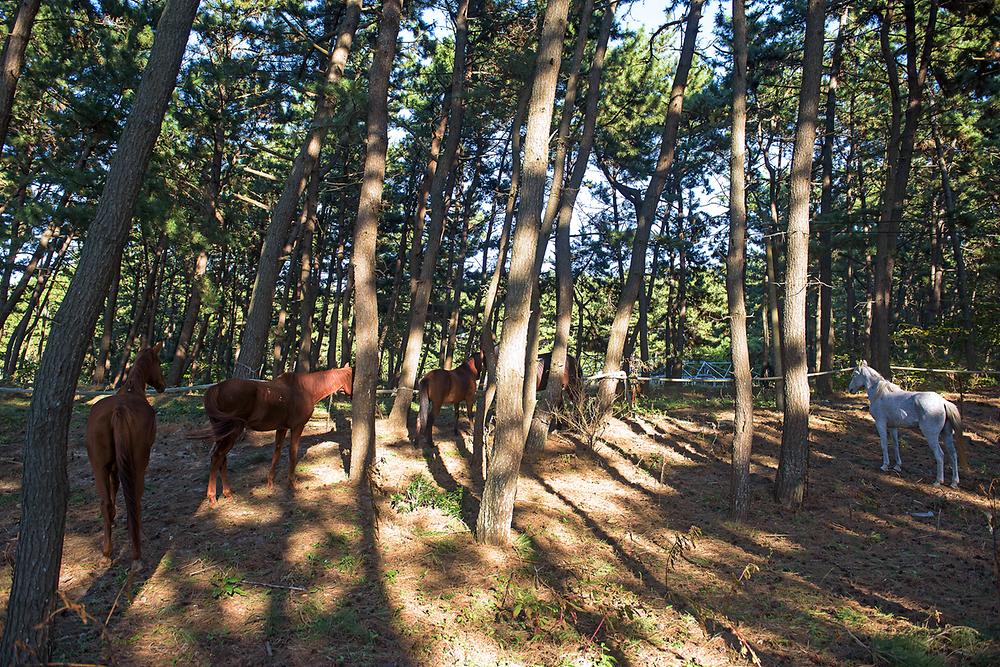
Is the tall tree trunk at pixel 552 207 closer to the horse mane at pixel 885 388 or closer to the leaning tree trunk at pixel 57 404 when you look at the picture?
the leaning tree trunk at pixel 57 404

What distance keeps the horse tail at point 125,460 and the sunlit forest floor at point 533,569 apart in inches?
27.4

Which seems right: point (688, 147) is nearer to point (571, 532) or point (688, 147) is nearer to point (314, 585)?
point (571, 532)

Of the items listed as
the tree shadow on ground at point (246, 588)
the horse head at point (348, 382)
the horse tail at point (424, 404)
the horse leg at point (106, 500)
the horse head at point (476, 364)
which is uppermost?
the horse head at point (476, 364)

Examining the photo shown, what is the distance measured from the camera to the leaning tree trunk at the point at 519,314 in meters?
6.83

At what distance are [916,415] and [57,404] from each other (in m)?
11.6

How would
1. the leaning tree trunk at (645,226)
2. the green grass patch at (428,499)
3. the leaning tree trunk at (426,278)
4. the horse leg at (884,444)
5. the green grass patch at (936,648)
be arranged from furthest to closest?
the leaning tree trunk at (645,226) → the leaning tree trunk at (426,278) → the horse leg at (884,444) → the green grass patch at (428,499) → the green grass patch at (936,648)

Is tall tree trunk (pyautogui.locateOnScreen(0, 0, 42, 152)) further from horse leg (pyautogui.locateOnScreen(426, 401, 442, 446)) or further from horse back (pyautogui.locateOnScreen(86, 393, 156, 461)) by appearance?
horse leg (pyautogui.locateOnScreen(426, 401, 442, 446))

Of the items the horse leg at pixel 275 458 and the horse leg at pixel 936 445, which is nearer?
the horse leg at pixel 275 458

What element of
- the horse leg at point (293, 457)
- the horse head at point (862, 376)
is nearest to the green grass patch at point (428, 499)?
the horse leg at point (293, 457)

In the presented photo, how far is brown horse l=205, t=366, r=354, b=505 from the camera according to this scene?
7.39m

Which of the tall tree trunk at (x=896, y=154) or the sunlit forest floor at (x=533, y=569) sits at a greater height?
the tall tree trunk at (x=896, y=154)

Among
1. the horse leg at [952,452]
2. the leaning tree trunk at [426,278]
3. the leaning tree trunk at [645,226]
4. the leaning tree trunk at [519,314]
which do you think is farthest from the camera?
the leaning tree trunk at [645,226]

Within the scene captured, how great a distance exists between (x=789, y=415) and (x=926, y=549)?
2238mm

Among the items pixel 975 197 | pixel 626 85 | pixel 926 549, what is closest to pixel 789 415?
pixel 926 549
